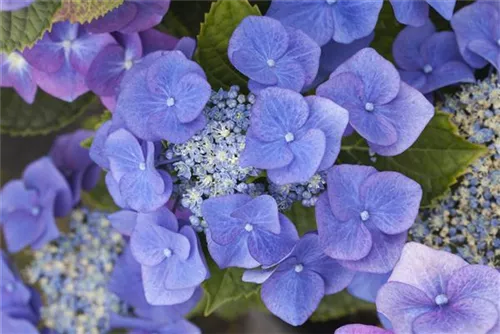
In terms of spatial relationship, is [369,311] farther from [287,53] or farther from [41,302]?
[287,53]

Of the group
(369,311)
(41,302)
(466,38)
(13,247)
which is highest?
(466,38)

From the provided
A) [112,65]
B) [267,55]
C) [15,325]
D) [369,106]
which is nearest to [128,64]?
[112,65]

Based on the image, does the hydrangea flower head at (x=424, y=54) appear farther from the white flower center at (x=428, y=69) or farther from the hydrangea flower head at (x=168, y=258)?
the hydrangea flower head at (x=168, y=258)

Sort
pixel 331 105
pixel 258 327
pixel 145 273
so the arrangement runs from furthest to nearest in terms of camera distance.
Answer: pixel 258 327
pixel 145 273
pixel 331 105

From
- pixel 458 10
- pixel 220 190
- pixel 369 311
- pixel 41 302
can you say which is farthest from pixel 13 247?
pixel 458 10

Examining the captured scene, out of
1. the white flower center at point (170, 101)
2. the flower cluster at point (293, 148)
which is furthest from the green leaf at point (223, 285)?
the white flower center at point (170, 101)

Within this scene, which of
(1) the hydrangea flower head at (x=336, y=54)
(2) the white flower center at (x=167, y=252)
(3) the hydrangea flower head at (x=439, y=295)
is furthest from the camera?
(1) the hydrangea flower head at (x=336, y=54)
